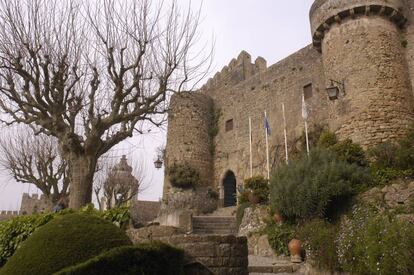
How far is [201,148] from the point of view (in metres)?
20.3

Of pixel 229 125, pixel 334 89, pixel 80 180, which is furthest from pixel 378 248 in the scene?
pixel 229 125

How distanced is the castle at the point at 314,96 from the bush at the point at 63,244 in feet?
24.3

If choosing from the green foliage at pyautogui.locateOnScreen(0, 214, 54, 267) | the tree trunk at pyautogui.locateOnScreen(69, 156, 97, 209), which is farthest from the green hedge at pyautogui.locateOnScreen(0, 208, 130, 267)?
the tree trunk at pyautogui.locateOnScreen(69, 156, 97, 209)

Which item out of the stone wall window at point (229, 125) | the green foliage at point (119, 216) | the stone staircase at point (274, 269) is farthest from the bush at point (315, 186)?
the stone wall window at point (229, 125)

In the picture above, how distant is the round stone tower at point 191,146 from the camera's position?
61.2ft

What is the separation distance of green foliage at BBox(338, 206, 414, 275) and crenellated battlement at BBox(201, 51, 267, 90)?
15400 mm

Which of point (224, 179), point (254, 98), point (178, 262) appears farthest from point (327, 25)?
point (178, 262)

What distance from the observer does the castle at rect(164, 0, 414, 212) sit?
12141 millimetres

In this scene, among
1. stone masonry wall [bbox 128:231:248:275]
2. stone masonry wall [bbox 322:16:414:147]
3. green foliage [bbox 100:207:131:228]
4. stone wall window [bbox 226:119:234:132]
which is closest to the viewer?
stone masonry wall [bbox 128:231:248:275]

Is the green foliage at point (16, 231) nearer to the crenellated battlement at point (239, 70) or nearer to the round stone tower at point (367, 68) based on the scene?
the round stone tower at point (367, 68)

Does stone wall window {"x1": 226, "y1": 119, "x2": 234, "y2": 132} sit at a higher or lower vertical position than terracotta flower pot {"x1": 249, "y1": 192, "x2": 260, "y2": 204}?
higher

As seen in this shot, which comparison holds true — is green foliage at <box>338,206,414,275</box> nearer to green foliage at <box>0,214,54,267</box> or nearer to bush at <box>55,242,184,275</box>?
bush at <box>55,242,184,275</box>

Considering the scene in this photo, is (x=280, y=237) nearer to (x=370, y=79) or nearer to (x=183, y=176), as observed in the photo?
(x=370, y=79)

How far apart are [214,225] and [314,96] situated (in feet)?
23.5
